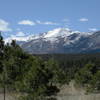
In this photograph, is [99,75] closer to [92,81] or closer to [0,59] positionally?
[92,81]

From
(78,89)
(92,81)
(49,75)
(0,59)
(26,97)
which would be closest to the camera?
(26,97)

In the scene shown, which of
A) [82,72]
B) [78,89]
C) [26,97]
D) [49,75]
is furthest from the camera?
[78,89]

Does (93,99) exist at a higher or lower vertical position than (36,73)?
lower

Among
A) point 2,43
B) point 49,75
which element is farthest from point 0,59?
point 49,75

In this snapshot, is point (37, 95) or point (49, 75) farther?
point (49, 75)

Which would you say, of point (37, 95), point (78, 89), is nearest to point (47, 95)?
point (37, 95)

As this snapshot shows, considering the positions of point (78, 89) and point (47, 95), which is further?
point (78, 89)

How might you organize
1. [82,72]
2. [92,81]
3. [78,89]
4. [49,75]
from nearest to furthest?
1. [49,75]
2. [92,81]
3. [82,72]
4. [78,89]

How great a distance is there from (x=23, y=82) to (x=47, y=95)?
9.81 feet

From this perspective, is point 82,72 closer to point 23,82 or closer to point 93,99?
point 23,82

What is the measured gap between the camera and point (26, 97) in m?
37.2

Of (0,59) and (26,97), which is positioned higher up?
(0,59)

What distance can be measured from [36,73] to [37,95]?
2.71 m

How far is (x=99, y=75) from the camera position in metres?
61.6
